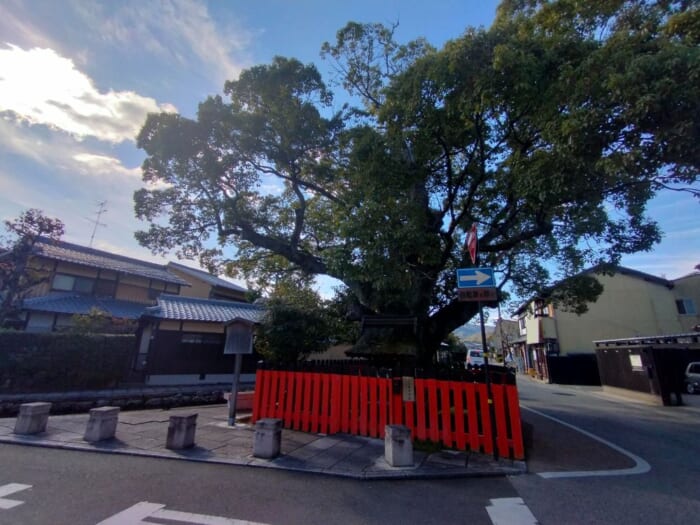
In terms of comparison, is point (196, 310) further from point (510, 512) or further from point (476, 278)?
point (510, 512)

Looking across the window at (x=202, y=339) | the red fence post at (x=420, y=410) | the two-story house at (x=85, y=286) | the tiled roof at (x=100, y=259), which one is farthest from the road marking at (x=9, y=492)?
the tiled roof at (x=100, y=259)

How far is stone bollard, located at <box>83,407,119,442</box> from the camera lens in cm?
602

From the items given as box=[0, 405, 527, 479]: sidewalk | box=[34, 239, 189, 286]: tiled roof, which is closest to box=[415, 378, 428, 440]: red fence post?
box=[0, 405, 527, 479]: sidewalk

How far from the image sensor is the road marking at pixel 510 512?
3659 mm

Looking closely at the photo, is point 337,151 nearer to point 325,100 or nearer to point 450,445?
point 325,100

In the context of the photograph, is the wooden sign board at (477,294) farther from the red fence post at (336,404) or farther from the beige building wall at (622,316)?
the beige building wall at (622,316)

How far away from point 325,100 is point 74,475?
34.1ft

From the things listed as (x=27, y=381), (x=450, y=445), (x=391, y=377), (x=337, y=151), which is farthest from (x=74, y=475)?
(x=27, y=381)

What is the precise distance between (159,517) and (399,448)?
3.33 meters

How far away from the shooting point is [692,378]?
52.9ft

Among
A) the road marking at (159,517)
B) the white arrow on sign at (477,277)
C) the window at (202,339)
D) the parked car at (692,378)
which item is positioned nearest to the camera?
the road marking at (159,517)

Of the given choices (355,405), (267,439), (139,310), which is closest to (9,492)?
(267,439)

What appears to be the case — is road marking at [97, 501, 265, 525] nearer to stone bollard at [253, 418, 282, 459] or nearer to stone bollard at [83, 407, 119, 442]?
stone bollard at [253, 418, 282, 459]

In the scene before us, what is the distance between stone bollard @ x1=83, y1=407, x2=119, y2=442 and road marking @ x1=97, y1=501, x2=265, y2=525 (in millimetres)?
3139
